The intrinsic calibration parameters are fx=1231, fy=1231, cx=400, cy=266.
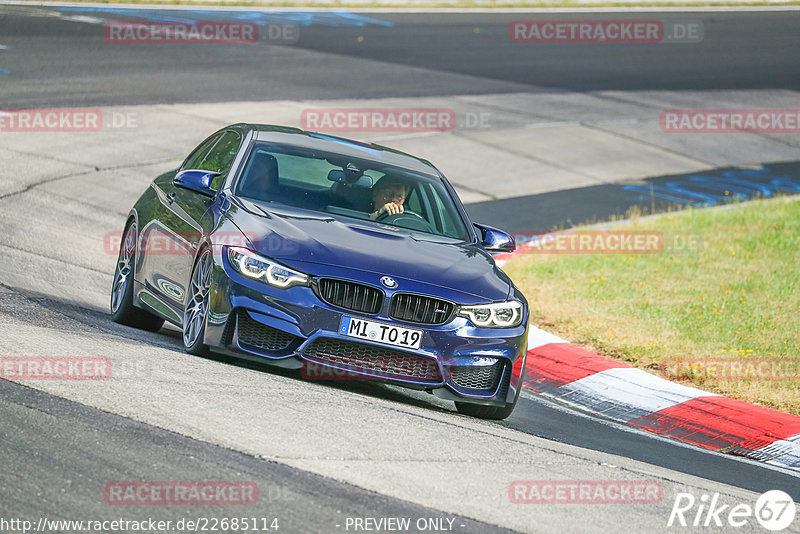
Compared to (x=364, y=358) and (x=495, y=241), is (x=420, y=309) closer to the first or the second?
(x=364, y=358)

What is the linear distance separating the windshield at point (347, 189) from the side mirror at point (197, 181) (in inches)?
7.9

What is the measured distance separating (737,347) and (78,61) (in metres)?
16.1

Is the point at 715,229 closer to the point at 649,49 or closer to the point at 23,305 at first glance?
the point at 23,305

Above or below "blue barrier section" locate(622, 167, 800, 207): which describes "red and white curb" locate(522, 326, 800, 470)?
above

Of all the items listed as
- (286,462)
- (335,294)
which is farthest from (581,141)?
(286,462)

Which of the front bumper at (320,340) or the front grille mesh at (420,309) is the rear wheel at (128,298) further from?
the front grille mesh at (420,309)

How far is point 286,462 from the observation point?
5.81m

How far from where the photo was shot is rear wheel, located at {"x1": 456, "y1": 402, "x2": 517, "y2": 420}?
26.4 feet

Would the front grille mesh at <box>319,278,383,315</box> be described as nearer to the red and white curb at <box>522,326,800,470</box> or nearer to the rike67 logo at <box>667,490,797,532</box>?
the rike67 logo at <box>667,490,797,532</box>

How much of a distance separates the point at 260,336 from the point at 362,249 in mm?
868

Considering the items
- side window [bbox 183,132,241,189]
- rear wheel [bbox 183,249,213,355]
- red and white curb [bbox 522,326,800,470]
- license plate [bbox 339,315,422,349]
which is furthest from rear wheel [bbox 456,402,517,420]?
side window [bbox 183,132,241,189]

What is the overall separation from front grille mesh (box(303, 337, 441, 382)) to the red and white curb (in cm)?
212

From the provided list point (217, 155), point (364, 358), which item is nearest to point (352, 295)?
point (364, 358)

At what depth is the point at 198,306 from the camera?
782 centimetres
